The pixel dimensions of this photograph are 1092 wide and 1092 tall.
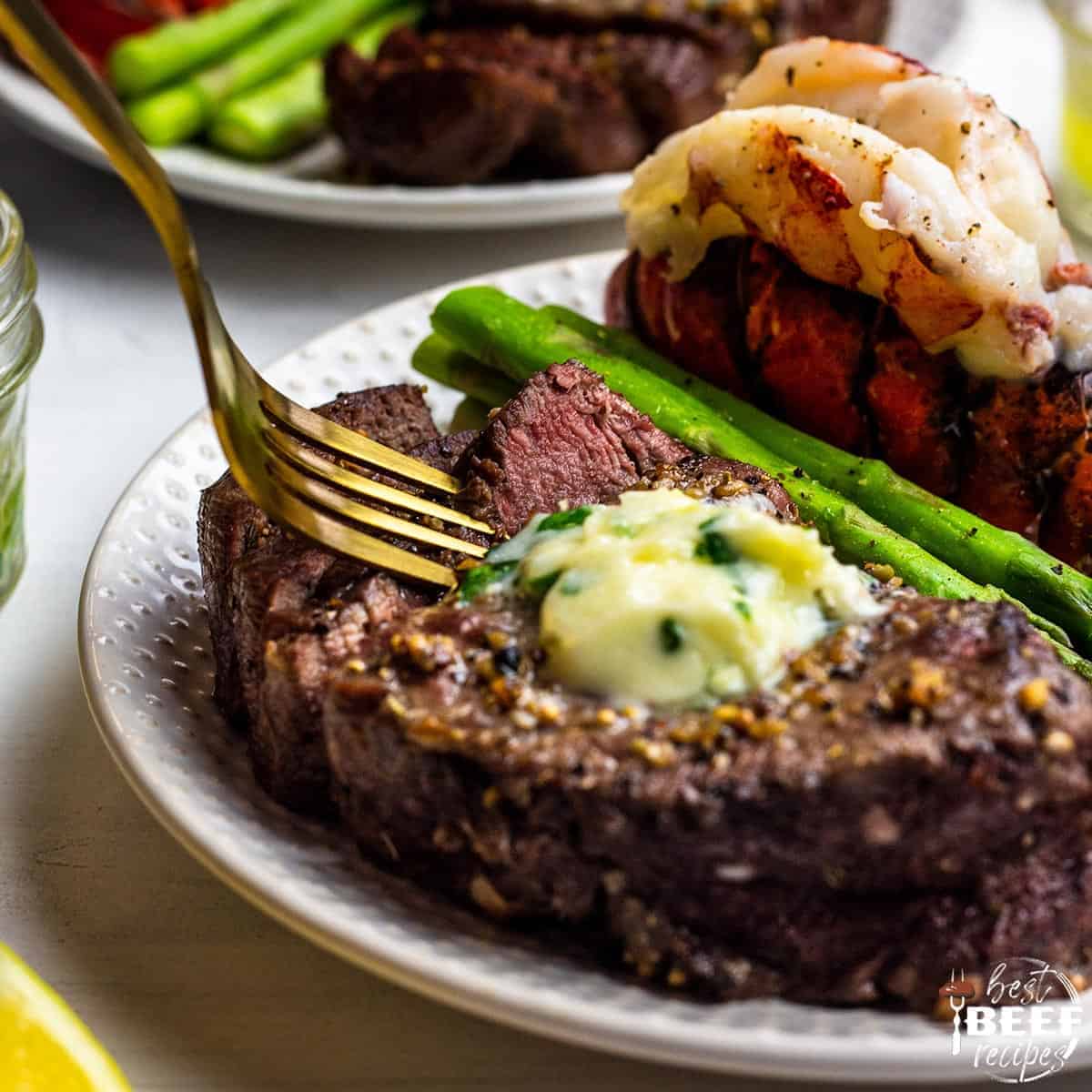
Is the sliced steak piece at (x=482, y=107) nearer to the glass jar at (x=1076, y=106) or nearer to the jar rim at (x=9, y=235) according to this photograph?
the glass jar at (x=1076, y=106)

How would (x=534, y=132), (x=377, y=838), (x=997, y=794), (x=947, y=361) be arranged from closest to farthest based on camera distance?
1. (x=997, y=794)
2. (x=377, y=838)
3. (x=947, y=361)
4. (x=534, y=132)

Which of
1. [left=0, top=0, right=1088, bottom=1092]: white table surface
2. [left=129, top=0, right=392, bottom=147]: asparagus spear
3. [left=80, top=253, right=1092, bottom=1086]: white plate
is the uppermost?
[left=129, top=0, right=392, bottom=147]: asparagus spear

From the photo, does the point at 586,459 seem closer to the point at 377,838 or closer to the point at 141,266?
the point at 377,838

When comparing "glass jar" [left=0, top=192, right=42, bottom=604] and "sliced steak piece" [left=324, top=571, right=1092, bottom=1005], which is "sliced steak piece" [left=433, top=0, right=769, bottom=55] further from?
"sliced steak piece" [left=324, top=571, right=1092, bottom=1005]

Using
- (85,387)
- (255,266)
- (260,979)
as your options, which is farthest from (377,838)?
(255,266)

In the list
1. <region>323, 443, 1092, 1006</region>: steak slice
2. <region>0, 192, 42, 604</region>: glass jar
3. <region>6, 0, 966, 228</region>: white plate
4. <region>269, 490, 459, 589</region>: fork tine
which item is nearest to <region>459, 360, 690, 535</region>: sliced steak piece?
<region>269, 490, 459, 589</region>: fork tine

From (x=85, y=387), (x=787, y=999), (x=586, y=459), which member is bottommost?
(x=85, y=387)
